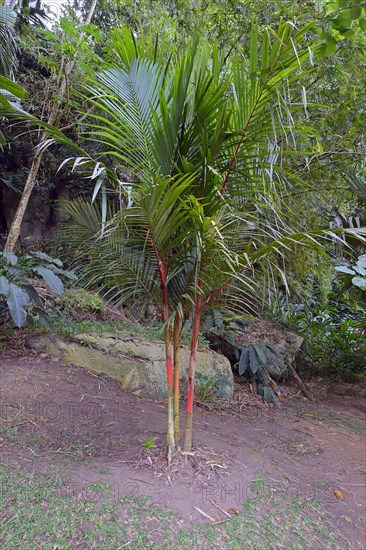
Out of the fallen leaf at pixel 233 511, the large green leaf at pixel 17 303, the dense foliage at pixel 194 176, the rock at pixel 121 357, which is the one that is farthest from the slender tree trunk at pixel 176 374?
the rock at pixel 121 357

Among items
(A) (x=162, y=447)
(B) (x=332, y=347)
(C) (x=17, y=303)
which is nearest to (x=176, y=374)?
(A) (x=162, y=447)

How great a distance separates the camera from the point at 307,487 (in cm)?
272

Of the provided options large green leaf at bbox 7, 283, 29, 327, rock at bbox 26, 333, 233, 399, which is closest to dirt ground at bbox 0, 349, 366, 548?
rock at bbox 26, 333, 233, 399

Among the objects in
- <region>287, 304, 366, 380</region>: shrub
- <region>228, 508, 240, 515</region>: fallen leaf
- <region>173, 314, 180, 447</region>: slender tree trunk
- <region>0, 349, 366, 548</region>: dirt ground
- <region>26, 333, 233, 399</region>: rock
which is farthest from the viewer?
<region>287, 304, 366, 380</region>: shrub

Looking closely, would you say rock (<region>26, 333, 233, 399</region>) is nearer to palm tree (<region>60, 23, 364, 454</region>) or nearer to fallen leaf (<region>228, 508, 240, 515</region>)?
palm tree (<region>60, 23, 364, 454</region>)

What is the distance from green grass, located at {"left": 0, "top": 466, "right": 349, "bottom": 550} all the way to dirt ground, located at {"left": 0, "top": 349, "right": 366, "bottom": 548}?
3.2 inches

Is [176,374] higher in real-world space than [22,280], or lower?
lower

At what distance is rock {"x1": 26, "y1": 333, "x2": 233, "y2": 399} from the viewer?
4012 millimetres

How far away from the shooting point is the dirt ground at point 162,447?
7.22 feet

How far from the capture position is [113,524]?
5.98 feet

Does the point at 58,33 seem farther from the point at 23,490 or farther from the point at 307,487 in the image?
the point at 307,487

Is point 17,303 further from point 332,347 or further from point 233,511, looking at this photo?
point 332,347

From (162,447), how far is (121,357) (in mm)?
1743

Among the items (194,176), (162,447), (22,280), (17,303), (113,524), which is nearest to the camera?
(113,524)
